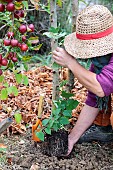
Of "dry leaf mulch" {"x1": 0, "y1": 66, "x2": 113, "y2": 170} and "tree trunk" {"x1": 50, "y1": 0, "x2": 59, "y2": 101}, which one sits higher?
"tree trunk" {"x1": 50, "y1": 0, "x2": 59, "y2": 101}

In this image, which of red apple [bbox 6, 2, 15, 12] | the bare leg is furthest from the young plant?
red apple [bbox 6, 2, 15, 12]

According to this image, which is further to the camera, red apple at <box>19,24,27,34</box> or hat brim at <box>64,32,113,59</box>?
hat brim at <box>64,32,113,59</box>

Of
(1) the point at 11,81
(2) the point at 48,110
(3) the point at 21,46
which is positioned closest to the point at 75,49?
(3) the point at 21,46

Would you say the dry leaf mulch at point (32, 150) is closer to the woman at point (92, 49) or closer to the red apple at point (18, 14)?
the woman at point (92, 49)

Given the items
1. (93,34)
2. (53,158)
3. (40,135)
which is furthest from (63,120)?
(93,34)

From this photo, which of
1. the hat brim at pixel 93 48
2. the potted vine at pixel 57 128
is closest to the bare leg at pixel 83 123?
the potted vine at pixel 57 128

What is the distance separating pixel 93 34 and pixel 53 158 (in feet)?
2.47

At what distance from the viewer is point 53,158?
205 cm

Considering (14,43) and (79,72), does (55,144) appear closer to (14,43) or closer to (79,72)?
(79,72)

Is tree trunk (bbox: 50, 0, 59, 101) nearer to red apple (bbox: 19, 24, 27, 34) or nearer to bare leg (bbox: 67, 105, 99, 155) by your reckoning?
bare leg (bbox: 67, 105, 99, 155)

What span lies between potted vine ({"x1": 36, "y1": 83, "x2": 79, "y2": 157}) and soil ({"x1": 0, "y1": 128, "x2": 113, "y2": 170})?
5 centimetres

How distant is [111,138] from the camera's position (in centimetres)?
228

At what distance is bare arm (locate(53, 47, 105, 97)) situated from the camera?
1.71 m

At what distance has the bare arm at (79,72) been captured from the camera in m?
1.71
